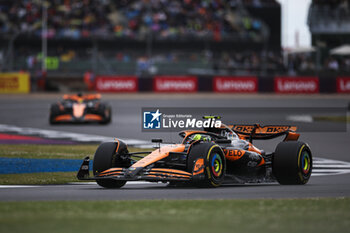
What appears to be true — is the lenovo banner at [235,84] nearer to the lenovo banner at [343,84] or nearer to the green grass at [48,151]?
the lenovo banner at [343,84]

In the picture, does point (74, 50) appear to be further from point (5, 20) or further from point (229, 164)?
point (229, 164)

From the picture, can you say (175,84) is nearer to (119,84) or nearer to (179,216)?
(119,84)

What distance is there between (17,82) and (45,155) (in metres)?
29.5

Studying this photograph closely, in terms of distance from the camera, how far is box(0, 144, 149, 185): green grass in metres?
12.2

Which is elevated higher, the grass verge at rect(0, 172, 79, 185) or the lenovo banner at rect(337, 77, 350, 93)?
the lenovo banner at rect(337, 77, 350, 93)

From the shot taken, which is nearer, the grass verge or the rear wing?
the grass verge

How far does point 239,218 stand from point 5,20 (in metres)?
44.5

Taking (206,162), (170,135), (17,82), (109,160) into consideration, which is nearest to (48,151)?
(170,135)

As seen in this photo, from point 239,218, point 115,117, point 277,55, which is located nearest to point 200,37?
point 277,55

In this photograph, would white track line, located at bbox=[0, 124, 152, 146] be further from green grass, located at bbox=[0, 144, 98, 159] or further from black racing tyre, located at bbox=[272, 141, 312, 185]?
black racing tyre, located at bbox=[272, 141, 312, 185]

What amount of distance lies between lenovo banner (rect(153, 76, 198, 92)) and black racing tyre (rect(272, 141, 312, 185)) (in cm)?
3416

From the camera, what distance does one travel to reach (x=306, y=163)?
37.6ft

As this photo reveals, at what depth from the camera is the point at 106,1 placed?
5081 centimetres

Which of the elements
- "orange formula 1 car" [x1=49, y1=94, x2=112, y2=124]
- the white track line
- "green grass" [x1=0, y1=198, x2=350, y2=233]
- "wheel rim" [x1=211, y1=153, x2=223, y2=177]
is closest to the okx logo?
"wheel rim" [x1=211, y1=153, x2=223, y2=177]
